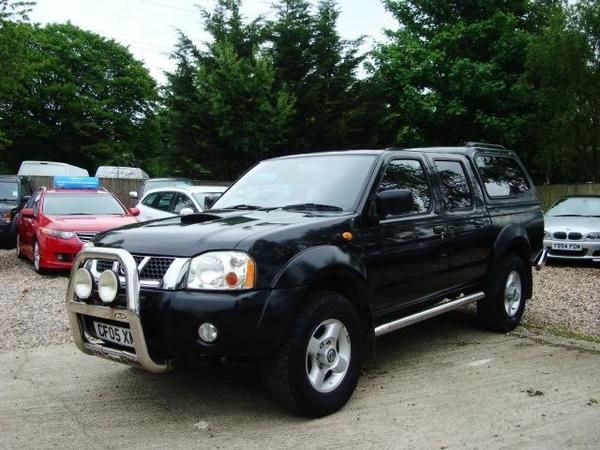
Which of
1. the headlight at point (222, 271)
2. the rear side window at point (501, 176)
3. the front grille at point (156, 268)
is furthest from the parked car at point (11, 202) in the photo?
the headlight at point (222, 271)

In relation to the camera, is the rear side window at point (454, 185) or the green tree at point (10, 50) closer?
the rear side window at point (454, 185)

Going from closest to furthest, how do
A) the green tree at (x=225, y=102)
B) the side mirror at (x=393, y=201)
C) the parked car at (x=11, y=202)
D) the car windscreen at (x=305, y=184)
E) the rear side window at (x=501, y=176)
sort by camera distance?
the side mirror at (x=393, y=201), the car windscreen at (x=305, y=184), the rear side window at (x=501, y=176), the parked car at (x=11, y=202), the green tree at (x=225, y=102)

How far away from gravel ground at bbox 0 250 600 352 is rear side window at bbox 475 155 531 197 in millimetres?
1545

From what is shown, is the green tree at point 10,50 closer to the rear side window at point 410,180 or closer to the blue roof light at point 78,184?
the blue roof light at point 78,184

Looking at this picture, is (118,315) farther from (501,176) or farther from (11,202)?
(11,202)

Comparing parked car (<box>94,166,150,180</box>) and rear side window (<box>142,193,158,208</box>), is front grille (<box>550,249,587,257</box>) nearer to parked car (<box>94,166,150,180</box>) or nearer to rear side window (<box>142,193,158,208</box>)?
rear side window (<box>142,193,158,208</box>)

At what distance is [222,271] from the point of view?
144 inches

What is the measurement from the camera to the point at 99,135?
4378 centimetres

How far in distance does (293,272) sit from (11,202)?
45.4 feet

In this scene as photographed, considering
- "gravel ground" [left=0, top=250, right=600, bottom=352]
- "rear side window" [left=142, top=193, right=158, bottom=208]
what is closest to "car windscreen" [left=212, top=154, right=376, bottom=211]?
"gravel ground" [left=0, top=250, right=600, bottom=352]

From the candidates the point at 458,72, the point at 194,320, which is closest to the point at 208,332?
the point at 194,320

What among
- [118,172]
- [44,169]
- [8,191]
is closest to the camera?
[8,191]

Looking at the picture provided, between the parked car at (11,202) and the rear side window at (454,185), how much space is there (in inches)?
477

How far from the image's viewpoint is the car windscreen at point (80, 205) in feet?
35.9
